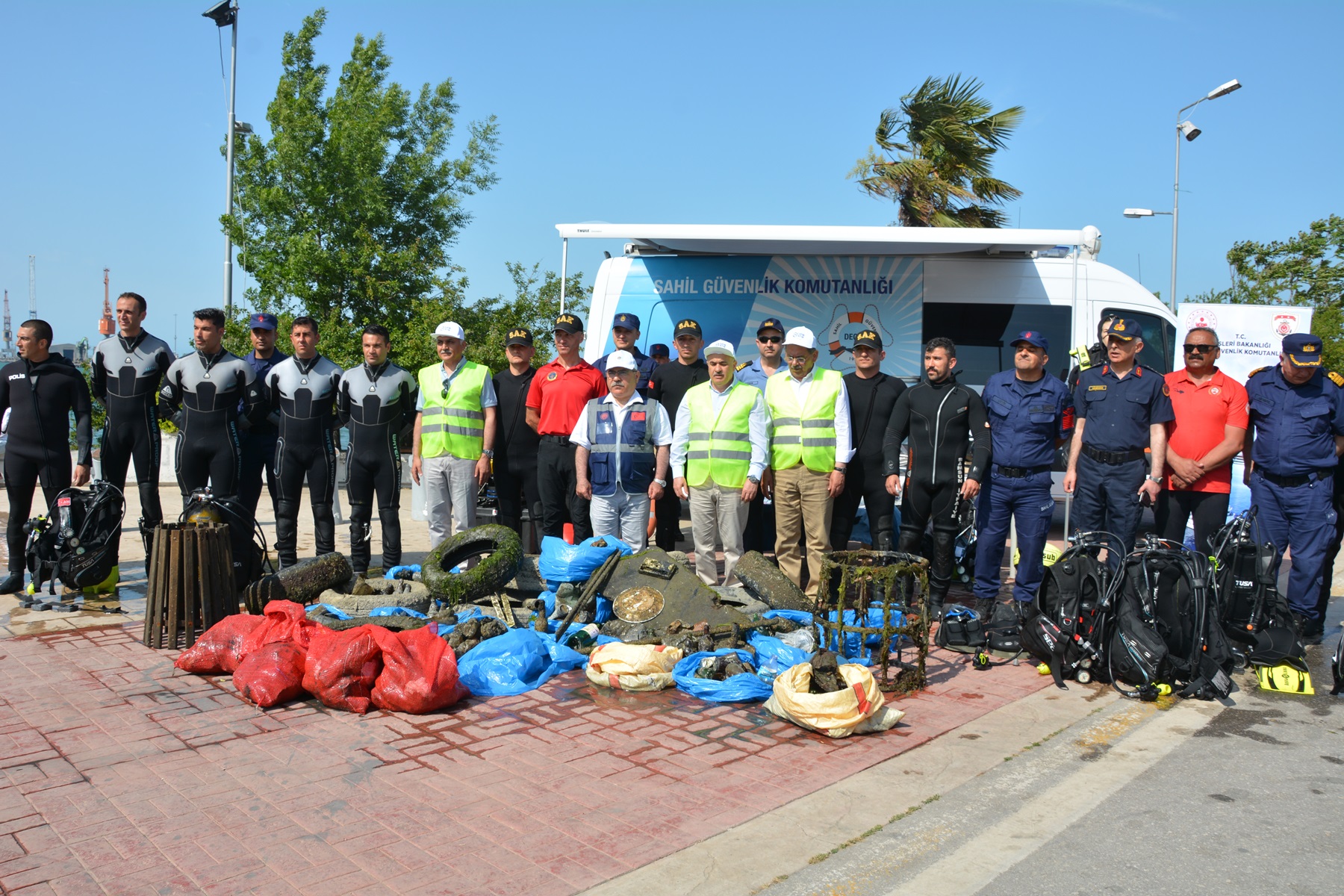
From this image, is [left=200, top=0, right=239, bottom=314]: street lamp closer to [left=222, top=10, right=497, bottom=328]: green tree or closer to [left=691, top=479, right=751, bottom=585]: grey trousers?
[left=222, top=10, right=497, bottom=328]: green tree

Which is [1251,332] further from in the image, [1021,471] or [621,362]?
[621,362]

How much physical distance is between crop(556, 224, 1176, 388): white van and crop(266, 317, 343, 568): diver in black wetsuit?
3.21 metres

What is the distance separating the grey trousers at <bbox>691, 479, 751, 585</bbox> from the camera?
730cm

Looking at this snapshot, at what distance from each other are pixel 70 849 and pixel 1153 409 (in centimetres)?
661

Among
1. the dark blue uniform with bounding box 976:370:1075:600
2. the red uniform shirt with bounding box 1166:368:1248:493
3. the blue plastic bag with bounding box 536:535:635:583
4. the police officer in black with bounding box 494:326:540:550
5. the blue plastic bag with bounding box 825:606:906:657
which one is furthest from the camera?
the police officer in black with bounding box 494:326:540:550

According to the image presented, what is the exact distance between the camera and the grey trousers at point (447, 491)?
7.89m

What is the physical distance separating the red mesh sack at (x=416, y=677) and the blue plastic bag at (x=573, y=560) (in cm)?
169

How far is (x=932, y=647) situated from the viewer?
6.52m

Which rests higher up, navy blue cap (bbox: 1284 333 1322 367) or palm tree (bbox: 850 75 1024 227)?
palm tree (bbox: 850 75 1024 227)

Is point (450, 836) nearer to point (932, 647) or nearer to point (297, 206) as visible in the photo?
point (932, 647)

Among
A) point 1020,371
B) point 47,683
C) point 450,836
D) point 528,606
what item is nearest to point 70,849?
point 450,836

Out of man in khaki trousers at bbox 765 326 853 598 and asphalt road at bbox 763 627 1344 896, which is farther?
man in khaki trousers at bbox 765 326 853 598

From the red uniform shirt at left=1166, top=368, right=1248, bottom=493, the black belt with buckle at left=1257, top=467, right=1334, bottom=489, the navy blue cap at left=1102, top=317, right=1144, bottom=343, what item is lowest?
the black belt with buckle at left=1257, top=467, right=1334, bottom=489

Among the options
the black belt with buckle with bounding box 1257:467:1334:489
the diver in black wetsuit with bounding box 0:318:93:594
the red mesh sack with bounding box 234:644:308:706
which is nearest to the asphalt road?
the black belt with buckle with bounding box 1257:467:1334:489
